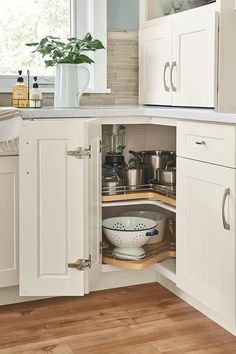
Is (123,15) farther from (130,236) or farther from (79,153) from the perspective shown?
(130,236)

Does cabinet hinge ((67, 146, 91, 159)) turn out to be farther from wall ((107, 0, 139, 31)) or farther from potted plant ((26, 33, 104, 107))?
wall ((107, 0, 139, 31))

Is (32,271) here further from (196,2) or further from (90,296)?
(196,2)

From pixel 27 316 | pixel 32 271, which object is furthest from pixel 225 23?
pixel 27 316

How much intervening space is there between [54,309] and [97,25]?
1.61 m

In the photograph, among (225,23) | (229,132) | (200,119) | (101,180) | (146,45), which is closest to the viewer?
(229,132)

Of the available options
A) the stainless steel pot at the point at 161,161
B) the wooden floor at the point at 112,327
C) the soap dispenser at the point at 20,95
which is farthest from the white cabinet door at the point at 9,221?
the stainless steel pot at the point at 161,161

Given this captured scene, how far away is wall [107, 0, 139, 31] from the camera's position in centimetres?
343

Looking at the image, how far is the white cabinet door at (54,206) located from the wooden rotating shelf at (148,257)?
11.0 inches

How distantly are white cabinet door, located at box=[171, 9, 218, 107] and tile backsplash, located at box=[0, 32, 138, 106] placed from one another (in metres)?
0.51

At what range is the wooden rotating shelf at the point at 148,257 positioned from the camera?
9.60 feet

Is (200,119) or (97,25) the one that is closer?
(200,119)

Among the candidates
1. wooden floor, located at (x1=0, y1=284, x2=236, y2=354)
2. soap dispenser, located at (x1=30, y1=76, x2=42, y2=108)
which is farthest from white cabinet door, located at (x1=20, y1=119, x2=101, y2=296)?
soap dispenser, located at (x1=30, y1=76, x2=42, y2=108)

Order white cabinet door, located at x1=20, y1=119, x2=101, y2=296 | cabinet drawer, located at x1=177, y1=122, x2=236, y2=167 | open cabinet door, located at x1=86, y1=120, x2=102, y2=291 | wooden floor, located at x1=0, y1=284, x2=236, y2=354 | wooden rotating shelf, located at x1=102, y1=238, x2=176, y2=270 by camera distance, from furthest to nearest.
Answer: wooden rotating shelf, located at x1=102, y1=238, x2=176, y2=270 → open cabinet door, located at x1=86, y1=120, x2=102, y2=291 → white cabinet door, located at x1=20, y1=119, x2=101, y2=296 → wooden floor, located at x1=0, y1=284, x2=236, y2=354 → cabinet drawer, located at x1=177, y1=122, x2=236, y2=167

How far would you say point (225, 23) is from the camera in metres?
2.69
